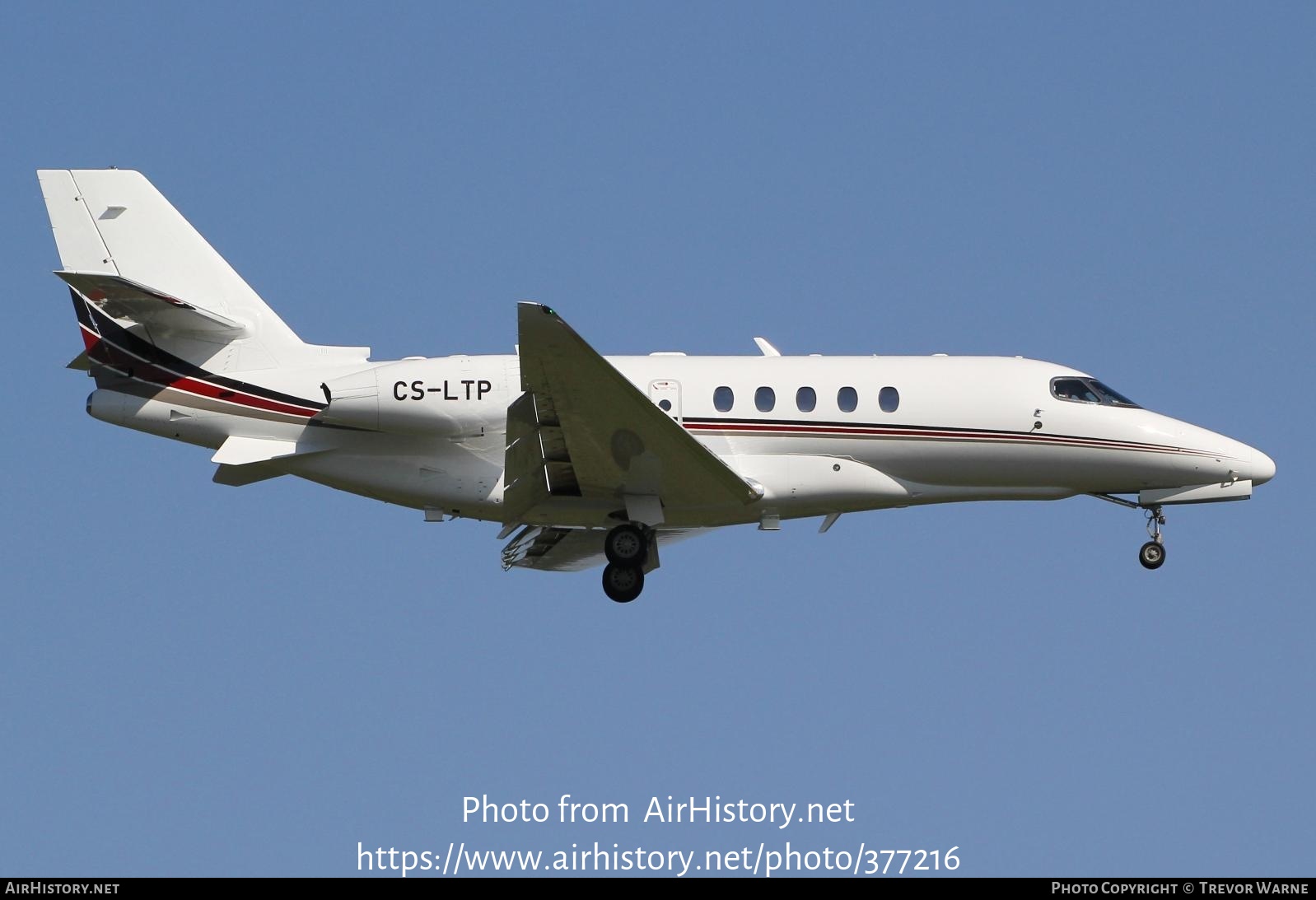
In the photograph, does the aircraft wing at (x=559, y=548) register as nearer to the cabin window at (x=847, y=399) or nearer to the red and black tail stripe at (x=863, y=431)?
the red and black tail stripe at (x=863, y=431)

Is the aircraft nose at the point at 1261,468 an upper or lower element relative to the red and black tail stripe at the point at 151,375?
lower

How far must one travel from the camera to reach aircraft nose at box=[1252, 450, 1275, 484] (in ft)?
70.1

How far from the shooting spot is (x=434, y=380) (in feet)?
65.3

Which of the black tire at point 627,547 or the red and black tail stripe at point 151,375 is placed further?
the red and black tail stripe at point 151,375

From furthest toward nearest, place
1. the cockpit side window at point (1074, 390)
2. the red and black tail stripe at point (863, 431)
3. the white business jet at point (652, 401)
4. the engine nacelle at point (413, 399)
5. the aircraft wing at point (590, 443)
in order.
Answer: the cockpit side window at point (1074, 390) → the red and black tail stripe at point (863, 431) → the white business jet at point (652, 401) → the engine nacelle at point (413, 399) → the aircraft wing at point (590, 443)

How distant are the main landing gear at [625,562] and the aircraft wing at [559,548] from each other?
2.46 m

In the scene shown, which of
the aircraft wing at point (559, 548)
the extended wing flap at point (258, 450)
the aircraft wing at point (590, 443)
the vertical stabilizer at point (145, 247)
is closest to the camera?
the aircraft wing at point (590, 443)

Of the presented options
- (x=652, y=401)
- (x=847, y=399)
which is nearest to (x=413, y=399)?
(x=652, y=401)

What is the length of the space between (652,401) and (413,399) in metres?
2.71

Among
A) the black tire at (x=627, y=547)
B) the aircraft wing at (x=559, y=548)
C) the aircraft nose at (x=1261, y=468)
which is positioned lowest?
the black tire at (x=627, y=547)

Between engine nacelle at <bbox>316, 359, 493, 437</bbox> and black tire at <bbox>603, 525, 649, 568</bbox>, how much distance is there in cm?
206

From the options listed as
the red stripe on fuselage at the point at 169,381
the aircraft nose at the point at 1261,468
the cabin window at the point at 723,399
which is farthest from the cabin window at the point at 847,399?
the red stripe on fuselage at the point at 169,381

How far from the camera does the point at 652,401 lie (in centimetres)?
1997

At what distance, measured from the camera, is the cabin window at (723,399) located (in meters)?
20.5
